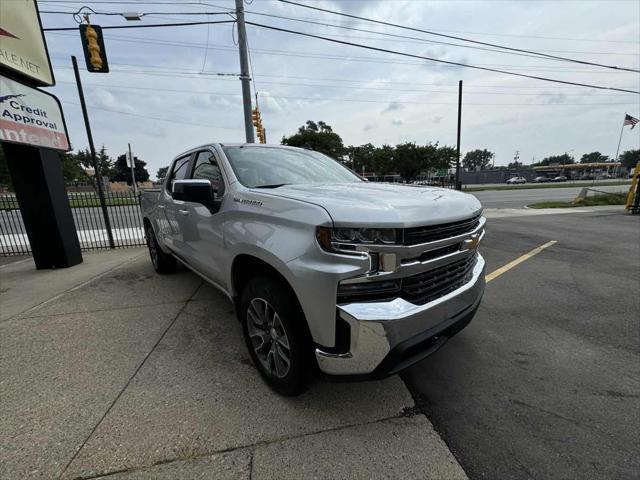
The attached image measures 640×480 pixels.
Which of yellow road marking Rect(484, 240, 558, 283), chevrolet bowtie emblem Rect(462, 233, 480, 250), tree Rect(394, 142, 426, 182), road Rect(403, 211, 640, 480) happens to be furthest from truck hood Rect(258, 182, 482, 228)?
tree Rect(394, 142, 426, 182)

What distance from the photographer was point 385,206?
1863 millimetres

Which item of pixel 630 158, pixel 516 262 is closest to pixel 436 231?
pixel 516 262

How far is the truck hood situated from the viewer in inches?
69.6

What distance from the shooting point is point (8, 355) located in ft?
9.83

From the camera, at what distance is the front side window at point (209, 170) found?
290 cm

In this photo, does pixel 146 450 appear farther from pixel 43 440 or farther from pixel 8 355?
pixel 8 355

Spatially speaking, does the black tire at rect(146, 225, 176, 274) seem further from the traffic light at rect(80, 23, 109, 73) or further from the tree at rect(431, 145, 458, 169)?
the tree at rect(431, 145, 458, 169)

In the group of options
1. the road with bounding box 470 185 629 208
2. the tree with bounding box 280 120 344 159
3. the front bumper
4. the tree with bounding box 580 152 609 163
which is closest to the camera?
the front bumper

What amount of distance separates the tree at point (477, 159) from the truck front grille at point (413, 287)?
147 meters

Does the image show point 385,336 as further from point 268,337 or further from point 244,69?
point 244,69

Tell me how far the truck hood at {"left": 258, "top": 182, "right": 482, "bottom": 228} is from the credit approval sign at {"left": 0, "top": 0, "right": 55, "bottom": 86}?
594cm

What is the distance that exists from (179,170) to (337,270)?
3369 millimetres

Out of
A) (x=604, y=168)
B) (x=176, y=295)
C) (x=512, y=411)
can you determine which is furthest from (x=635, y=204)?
(x=604, y=168)

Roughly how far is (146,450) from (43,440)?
0.67 meters
